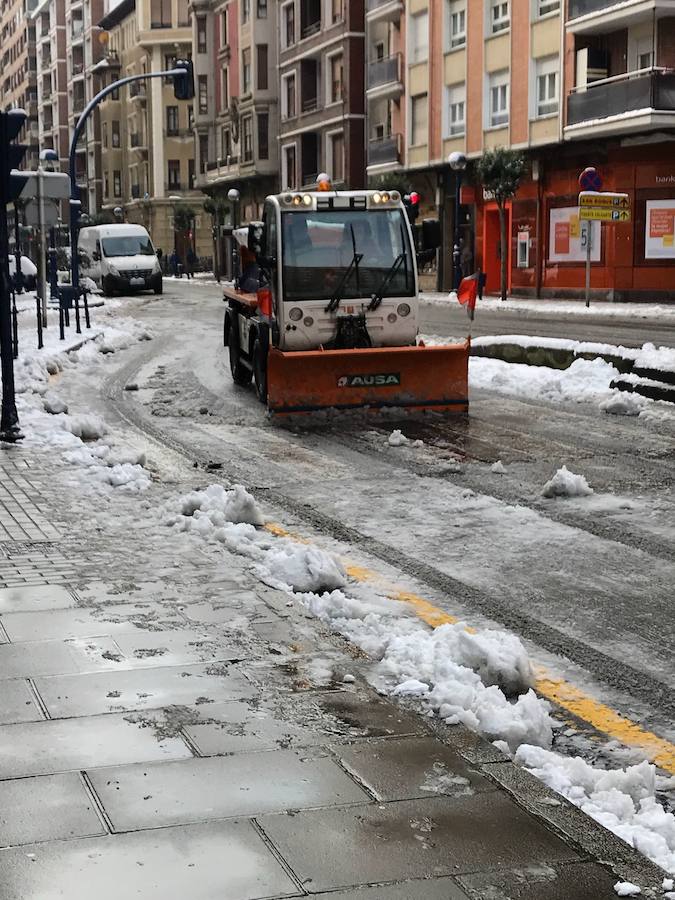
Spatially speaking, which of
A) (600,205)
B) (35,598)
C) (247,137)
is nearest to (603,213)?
(600,205)

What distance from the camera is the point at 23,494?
890cm

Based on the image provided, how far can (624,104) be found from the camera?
37188 millimetres

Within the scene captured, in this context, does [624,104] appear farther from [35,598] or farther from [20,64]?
[20,64]

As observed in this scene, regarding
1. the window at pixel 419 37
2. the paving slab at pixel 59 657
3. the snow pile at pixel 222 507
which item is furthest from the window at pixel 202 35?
the paving slab at pixel 59 657

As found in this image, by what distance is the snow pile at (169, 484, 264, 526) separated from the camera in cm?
806

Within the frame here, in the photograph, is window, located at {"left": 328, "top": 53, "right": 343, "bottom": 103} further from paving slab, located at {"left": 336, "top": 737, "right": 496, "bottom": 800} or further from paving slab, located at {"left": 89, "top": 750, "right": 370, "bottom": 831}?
paving slab, located at {"left": 89, "top": 750, "right": 370, "bottom": 831}

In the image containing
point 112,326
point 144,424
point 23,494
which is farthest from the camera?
point 112,326

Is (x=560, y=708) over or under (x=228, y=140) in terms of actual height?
under

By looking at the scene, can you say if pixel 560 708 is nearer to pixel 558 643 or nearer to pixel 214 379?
pixel 558 643

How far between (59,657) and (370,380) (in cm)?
885

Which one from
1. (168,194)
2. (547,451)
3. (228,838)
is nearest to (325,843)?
(228,838)

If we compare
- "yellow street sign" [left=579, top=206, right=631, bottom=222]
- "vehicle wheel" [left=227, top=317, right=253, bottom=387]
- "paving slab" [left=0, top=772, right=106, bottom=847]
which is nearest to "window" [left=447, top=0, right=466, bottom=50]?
"yellow street sign" [left=579, top=206, right=631, bottom=222]

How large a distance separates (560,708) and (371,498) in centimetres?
438

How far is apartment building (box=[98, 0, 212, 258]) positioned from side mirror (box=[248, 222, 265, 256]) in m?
77.0
